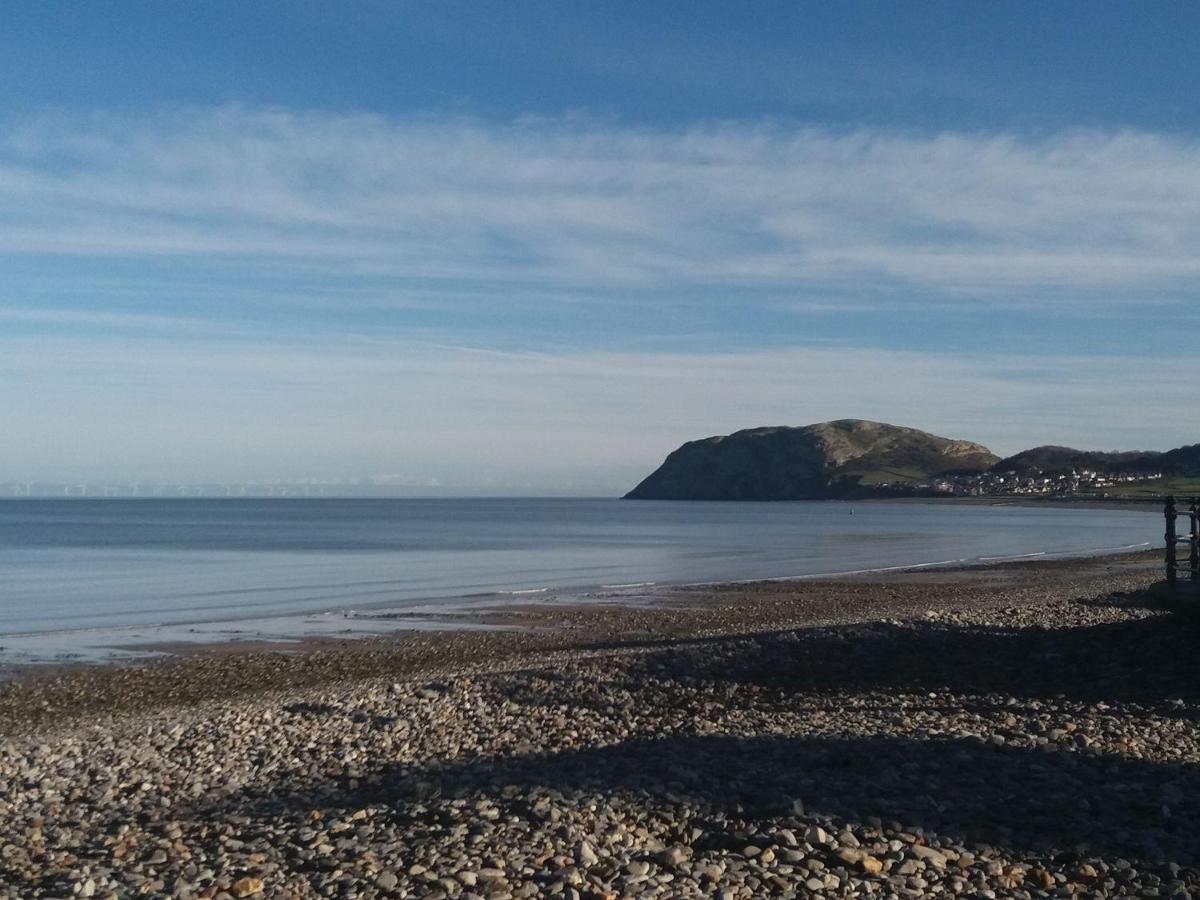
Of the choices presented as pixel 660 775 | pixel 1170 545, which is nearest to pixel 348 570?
pixel 1170 545

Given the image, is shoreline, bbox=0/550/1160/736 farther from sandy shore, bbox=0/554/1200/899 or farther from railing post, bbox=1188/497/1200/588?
railing post, bbox=1188/497/1200/588

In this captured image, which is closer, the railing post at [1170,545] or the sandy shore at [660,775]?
the sandy shore at [660,775]

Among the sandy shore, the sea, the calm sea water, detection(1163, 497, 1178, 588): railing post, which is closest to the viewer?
the sandy shore

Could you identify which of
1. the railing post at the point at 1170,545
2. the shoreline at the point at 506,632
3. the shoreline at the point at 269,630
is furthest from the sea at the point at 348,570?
the railing post at the point at 1170,545

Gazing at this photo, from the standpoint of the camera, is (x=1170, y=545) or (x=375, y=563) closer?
(x=1170, y=545)

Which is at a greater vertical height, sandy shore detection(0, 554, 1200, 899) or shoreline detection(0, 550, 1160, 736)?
sandy shore detection(0, 554, 1200, 899)

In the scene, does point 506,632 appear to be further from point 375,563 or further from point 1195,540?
point 375,563

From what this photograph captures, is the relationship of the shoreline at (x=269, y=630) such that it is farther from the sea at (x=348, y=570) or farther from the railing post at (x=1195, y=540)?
→ the railing post at (x=1195, y=540)

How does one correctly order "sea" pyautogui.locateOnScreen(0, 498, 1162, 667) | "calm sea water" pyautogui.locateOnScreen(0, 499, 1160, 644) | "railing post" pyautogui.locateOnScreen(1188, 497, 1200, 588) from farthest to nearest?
"calm sea water" pyautogui.locateOnScreen(0, 499, 1160, 644), "sea" pyautogui.locateOnScreen(0, 498, 1162, 667), "railing post" pyautogui.locateOnScreen(1188, 497, 1200, 588)

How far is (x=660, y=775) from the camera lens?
10234mm

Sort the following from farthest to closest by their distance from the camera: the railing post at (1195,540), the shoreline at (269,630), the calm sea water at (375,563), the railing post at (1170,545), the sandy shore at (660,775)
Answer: the calm sea water at (375,563)
the shoreline at (269,630)
the railing post at (1195,540)
the railing post at (1170,545)
the sandy shore at (660,775)

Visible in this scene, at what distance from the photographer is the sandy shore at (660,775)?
8.01m

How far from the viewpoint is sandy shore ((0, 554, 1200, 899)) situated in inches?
315

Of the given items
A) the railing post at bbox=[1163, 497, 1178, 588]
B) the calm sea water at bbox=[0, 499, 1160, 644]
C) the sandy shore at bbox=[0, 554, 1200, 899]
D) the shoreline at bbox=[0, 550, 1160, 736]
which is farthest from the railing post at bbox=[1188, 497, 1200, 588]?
the calm sea water at bbox=[0, 499, 1160, 644]
